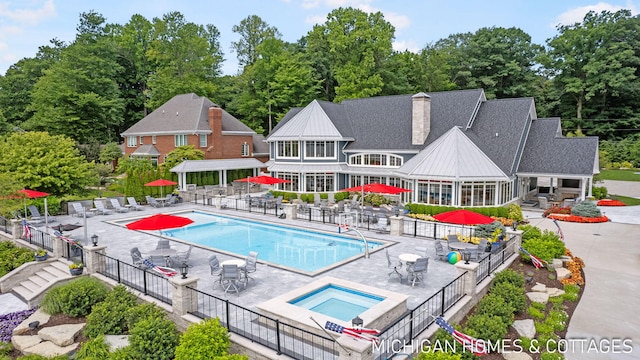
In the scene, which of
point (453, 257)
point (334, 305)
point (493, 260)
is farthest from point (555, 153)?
point (334, 305)

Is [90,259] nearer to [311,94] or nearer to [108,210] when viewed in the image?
[108,210]

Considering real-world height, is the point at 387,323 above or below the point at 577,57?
below

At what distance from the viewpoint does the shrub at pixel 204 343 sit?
8461mm

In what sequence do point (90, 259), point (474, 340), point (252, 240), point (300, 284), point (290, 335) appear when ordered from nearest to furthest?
point (474, 340) → point (290, 335) → point (300, 284) → point (90, 259) → point (252, 240)

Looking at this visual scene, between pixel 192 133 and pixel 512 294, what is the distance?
35383mm

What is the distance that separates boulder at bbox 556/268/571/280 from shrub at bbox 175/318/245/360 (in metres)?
12.3

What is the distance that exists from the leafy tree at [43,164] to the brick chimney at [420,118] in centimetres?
2343

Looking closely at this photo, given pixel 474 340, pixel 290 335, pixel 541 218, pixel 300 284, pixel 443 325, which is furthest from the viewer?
pixel 541 218

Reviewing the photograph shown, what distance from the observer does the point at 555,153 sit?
2936 cm

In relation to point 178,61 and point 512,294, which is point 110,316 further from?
point 178,61

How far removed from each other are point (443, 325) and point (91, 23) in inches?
2911

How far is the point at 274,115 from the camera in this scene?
58.1 metres

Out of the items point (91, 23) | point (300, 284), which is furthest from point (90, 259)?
point (91, 23)

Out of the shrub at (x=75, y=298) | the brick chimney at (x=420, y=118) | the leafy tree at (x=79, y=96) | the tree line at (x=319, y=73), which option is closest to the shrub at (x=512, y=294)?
the shrub at (x=75, y=298)
